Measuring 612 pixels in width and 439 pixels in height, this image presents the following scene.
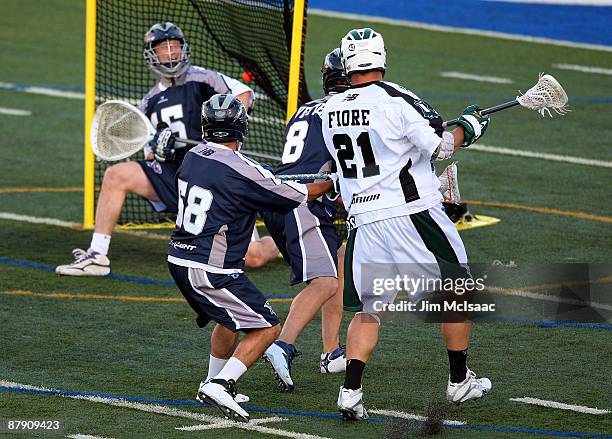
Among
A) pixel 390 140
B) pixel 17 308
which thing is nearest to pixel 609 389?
pixel 390 140

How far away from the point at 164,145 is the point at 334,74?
2.20 m

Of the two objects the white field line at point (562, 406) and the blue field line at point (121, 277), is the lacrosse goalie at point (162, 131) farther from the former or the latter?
the white field line at point (562, 406)

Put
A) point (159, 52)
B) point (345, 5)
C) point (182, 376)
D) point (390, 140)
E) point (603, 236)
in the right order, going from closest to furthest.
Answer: point (390, 140)
point (182, 376)
point (159, 52)
point (603, 236)
point (345, 5)

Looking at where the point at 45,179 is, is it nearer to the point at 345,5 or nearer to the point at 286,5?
the point at 286,5

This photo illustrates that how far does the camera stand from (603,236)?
11.2 metres

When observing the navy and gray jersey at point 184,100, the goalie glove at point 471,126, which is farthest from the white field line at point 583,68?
the goalie glove at point 471,126

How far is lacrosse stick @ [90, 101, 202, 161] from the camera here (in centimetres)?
1020

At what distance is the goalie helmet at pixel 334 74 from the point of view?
8.23 metres

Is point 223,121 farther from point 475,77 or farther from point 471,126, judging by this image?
point 475,77

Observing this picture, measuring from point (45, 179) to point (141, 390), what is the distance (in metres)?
6.14

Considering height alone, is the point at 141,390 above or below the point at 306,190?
below

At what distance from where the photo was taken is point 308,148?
→ 8.30 metres

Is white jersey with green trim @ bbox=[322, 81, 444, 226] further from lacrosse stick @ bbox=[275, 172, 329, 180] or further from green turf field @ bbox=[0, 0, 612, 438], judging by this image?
green turf field @ bbox=[0, 0, 612, 438]

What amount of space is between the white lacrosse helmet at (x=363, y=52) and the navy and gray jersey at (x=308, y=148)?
1.10 metres
